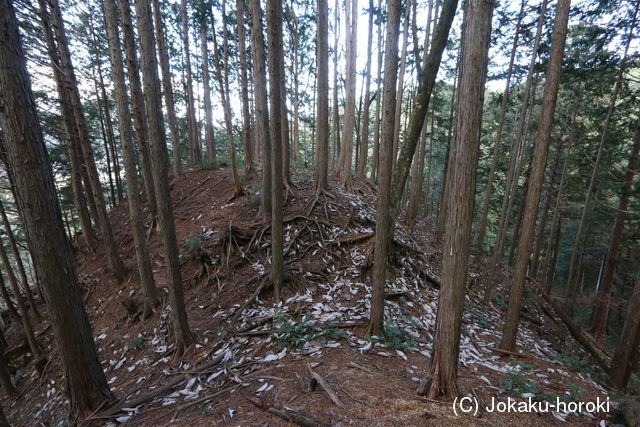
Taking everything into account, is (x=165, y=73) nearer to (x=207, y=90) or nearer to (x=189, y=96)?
(x=207, y=90)

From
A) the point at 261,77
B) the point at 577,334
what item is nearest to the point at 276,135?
the point at 261,77

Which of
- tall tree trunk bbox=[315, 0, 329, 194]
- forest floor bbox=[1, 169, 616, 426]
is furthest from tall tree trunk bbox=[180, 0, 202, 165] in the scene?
tall tree trunk bbox=[315, 0, 329, 194]

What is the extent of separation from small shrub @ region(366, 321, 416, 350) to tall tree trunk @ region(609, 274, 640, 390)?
4.93 m

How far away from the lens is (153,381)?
457 cm

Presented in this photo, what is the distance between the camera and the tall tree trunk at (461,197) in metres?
2.59

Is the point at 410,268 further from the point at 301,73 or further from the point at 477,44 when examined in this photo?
the point at 301,73

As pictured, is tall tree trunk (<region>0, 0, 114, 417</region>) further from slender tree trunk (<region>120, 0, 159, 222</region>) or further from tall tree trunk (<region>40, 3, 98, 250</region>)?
tall tree trunk (<region>40, 3, 98, 250</region>)

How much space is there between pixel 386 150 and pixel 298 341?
342 centimetres

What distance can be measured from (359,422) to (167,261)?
12.8ft

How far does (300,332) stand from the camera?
471 cm

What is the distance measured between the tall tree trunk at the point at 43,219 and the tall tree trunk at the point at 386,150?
4128 mm

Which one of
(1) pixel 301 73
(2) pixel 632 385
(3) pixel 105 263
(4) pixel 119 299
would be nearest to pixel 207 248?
(4) pixel 119 299

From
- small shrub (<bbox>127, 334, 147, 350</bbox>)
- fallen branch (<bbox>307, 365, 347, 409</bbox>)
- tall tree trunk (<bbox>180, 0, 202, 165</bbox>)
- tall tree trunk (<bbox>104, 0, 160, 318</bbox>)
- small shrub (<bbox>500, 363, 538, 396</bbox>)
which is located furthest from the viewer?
tall tree trunk (<bbox>180, 0, 202, 165</bbox>)

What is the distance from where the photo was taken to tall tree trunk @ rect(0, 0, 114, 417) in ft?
9.20
